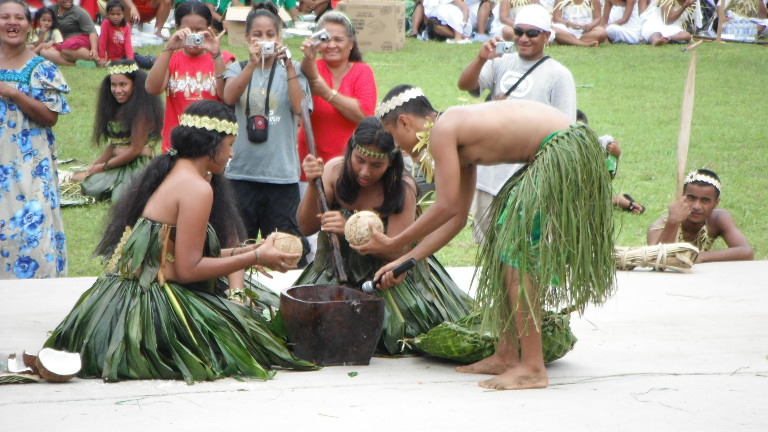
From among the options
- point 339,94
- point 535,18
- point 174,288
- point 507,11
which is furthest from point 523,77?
point 507,11

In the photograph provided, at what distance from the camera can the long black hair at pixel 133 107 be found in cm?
698

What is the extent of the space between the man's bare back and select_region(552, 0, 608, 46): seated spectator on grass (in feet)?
33.2

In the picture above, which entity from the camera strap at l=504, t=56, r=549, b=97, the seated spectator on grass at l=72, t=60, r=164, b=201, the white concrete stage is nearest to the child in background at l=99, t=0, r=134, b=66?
the seated spectator on grass at l=72, t=60, r=164, b=201

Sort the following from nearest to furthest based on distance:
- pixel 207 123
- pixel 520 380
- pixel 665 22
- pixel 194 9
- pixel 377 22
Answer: pixel 520 380
pixel 207 123
pixel 194 9
pixel 377 22
pixel 665 22

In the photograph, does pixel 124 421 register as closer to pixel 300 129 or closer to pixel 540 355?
pixel 540 355

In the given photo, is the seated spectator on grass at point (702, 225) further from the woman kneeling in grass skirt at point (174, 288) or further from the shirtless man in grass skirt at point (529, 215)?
the woman kneeling in grass skirt at point (174, 288)

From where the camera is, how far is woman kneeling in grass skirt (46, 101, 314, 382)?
375 centimetres

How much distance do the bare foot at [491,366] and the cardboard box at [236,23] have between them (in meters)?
8.53

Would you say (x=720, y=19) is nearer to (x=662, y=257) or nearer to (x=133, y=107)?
(x=662, y=257)

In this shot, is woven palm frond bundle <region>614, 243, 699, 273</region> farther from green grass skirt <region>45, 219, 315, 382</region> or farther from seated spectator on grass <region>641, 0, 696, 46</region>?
seated spectator on grass <region>641, 0, 696, 46</region>

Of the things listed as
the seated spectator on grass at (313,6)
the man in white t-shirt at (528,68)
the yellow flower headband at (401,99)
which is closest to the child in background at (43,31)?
the seated spectator on grass at (313,6)

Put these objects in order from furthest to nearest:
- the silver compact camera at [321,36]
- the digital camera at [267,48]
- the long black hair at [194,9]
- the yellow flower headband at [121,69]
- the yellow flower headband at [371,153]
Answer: the yellow flower headband at [121,69] → the long black hair at [194,9] → the silver compact camera at [321,36] → the digital camera at [267,48] → the yellow flower headband at [371,153]

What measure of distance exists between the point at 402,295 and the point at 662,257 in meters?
2.17

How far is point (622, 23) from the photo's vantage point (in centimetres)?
1404
